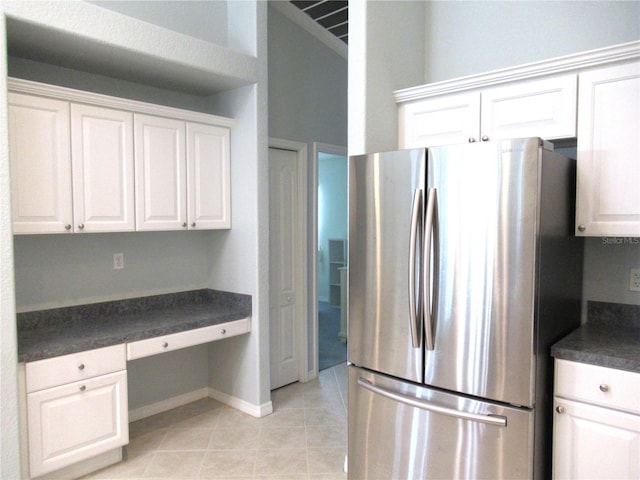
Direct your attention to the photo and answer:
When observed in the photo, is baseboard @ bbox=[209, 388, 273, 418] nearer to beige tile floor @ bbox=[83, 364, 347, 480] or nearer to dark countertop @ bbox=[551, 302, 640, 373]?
beige tile floor @ bbox=[83, 364, 347, 480]

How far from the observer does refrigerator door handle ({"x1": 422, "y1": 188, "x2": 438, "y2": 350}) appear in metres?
1.95

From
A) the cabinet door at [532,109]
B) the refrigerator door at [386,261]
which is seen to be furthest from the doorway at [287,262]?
the cabinet door at [532,109]

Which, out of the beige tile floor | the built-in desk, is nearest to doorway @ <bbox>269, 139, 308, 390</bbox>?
the beige tile floor

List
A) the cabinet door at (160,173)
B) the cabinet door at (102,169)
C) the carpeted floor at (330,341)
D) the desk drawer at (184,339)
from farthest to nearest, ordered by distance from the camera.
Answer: the carpeted floor at (330,341)
the cabinet door at (160,173)
the desk drawer at (184,339)
the cabinet door at (102,169)

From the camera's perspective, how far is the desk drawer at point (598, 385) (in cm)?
173

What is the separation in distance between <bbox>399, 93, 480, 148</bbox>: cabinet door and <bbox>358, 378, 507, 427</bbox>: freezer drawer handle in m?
1.35

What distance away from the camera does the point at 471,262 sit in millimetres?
1868

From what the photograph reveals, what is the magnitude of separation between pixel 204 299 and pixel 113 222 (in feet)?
3.65

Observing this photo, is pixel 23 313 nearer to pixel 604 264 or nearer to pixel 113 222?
pixel 113 222

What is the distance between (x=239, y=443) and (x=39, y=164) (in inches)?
83.4

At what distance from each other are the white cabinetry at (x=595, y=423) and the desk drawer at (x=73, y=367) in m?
2.34

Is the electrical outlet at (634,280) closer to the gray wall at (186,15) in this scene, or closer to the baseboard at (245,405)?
the baseboard at (245,405)

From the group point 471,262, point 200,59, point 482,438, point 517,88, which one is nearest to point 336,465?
point 482,438

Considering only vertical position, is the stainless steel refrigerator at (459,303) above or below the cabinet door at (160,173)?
below
